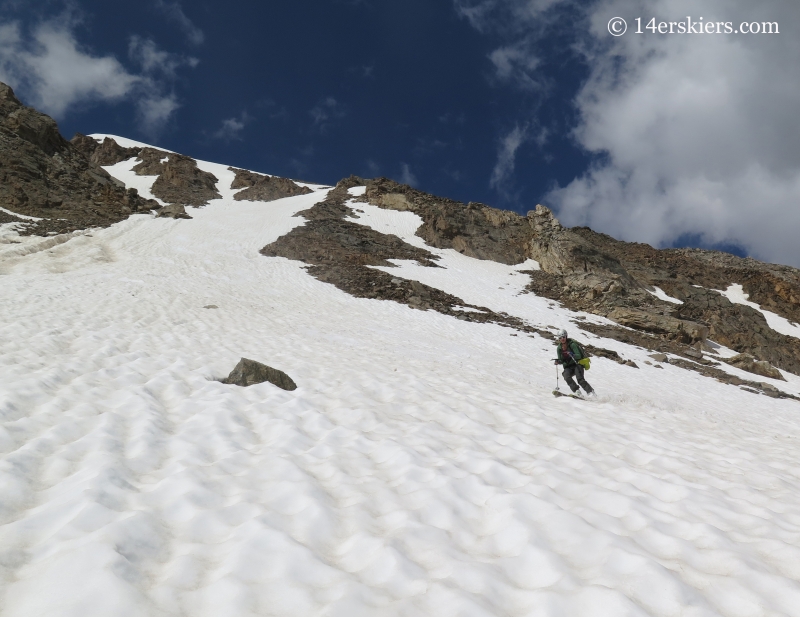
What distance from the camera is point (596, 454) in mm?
4938

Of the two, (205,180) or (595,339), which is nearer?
(595,339)

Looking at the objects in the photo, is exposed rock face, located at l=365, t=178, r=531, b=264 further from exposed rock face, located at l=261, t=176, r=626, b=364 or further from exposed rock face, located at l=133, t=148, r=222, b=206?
exposed rock face, located at l=133, t=148, r=222, b=206

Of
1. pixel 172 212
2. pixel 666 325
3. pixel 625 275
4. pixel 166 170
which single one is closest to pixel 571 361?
pixel 666 325

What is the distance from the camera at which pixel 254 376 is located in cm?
663

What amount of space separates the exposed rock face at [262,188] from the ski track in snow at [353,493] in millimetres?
48474

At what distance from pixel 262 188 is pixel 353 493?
59.4m

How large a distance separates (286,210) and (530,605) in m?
46.6

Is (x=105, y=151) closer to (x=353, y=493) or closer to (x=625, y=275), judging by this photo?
(x=625, y=275)

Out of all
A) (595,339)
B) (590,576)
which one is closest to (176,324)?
(590,576)

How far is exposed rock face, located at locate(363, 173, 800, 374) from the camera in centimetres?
2586

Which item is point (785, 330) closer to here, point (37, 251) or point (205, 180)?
point (37, 251)

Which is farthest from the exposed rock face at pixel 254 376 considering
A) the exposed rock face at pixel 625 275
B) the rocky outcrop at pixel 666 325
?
the rocky outcrop at pixel 666 325

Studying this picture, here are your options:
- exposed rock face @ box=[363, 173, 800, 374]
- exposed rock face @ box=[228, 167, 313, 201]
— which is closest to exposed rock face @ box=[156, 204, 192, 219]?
exposed rock face @ box=[228, 167, 313, 201]

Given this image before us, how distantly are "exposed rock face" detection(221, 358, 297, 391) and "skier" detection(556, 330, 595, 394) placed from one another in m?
6.21
